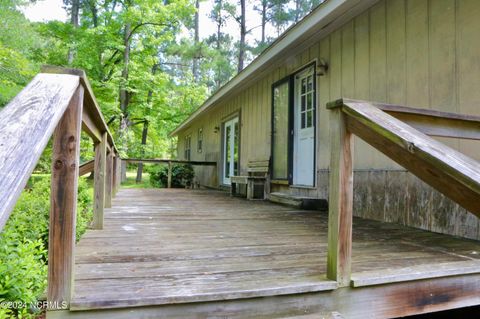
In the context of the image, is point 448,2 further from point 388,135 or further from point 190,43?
point 190,43

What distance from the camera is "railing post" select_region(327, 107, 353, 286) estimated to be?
4.75ft

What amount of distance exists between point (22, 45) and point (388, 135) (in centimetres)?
1221

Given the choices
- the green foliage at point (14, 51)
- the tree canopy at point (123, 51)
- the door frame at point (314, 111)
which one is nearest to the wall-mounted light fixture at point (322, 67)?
the door frame at point (314, 111)

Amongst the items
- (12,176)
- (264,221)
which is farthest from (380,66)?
(12,176)

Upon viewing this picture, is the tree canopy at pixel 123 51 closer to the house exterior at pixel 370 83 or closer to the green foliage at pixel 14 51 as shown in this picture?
the green foliage at pixel 14 51

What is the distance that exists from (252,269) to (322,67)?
3530 millimetres

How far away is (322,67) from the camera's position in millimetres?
4543

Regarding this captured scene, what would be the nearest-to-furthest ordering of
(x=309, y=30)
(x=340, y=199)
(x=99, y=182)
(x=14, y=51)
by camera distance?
(x=340, y=199)
(x=99, y=182)
(x=309, y=30)
(x=14, y=51)

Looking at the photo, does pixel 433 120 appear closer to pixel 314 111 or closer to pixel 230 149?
pixel 314 111

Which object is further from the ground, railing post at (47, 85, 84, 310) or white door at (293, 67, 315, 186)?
white door at (293, 67, 315, 186)

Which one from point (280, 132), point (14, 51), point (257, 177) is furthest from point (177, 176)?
point (280, 132)

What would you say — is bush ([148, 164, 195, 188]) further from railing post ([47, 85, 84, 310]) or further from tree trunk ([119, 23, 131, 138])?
railing post ([47, 85, 84, 310])

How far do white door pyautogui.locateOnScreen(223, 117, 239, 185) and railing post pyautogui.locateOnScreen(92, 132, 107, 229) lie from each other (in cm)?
580

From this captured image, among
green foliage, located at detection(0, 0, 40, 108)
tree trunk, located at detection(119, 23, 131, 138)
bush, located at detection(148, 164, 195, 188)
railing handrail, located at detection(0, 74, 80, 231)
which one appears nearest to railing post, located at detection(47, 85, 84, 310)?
railing handrail, located at detection(0, 74, 80, 231)
